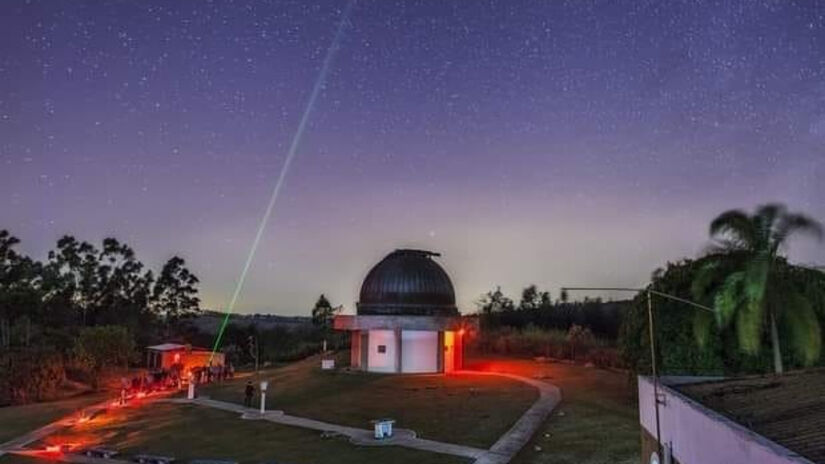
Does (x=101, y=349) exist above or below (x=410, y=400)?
above

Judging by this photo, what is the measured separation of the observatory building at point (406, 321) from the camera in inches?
1718

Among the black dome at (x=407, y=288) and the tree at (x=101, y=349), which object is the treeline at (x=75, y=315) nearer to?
the tree at (x=101, y=349)

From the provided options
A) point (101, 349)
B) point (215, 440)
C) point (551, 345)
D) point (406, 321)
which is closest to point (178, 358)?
point (101, 349)

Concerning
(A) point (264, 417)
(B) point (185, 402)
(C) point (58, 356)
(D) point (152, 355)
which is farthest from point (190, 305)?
(A) point (264, 417)

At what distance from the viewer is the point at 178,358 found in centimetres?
5650

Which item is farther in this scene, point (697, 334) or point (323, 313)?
point (323, 313)

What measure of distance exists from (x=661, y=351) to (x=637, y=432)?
514 cm

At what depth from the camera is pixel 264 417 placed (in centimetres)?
2980

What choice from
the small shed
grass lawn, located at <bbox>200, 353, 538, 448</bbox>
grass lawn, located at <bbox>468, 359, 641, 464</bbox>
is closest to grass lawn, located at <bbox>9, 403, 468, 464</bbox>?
grass lawn, located at <bbox>200, 353, 538, 448</bbox>

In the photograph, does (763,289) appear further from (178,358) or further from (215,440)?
(178,358)

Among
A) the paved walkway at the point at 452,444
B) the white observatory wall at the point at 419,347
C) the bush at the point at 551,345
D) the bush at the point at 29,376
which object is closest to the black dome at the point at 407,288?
the white observatory wall at the point at 419,347

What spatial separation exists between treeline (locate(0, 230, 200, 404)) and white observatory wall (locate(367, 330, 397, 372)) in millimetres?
19000

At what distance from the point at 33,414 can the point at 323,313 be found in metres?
57.7

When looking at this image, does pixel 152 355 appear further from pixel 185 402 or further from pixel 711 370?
pixel 711 370
